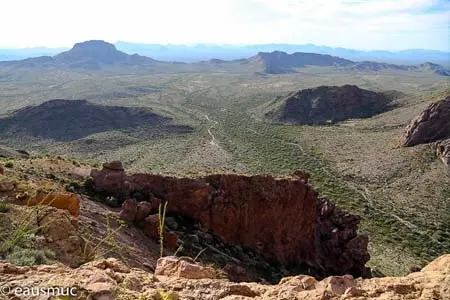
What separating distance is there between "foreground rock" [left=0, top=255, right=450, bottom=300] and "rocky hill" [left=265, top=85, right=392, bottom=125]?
8217 centimetres

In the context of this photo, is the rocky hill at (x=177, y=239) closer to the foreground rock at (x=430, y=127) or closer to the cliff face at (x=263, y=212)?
the cliff face at (x=263, y=212)

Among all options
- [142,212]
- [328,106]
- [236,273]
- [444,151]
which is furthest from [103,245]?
[328,106]

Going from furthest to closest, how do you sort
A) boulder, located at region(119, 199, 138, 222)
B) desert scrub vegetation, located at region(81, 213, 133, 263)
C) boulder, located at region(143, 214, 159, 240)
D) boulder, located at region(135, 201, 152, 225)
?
boulder, located at region(135, 201, 152, 225) → boulder, located at region(119, 199, 138, 222) → boulder, located at region(143, 214, 159, 240) → desert scrub vegetation, located at region(81, 213, 133, 263)

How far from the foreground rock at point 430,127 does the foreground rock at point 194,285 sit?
54.5 meters

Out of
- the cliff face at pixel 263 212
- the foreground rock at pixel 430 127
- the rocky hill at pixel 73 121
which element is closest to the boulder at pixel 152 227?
the cliff face at pixel 263 212

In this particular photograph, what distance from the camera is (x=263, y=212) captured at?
21562 millimetres

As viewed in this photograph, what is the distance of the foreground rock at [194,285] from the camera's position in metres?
6.00

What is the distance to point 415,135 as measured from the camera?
190 ft

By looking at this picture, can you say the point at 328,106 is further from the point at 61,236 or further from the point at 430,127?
the point at 61,236

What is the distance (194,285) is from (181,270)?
0.93 meters

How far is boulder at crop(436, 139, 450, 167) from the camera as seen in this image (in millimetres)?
50750

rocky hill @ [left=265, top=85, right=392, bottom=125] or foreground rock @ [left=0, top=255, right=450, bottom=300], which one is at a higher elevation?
foreground rock @ [left=0, top=255, right=450, bottom=300]

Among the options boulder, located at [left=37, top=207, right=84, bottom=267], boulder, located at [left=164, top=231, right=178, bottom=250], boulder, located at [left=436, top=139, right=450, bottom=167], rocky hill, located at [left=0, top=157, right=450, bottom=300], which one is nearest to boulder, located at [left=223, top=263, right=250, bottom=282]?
rocky hill, located at [left=0, top=157, right=450, bottom=300]

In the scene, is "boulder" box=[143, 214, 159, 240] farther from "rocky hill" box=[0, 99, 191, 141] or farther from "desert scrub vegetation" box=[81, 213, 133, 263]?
"rocky hill" box=[0, 99, 191, 141]
